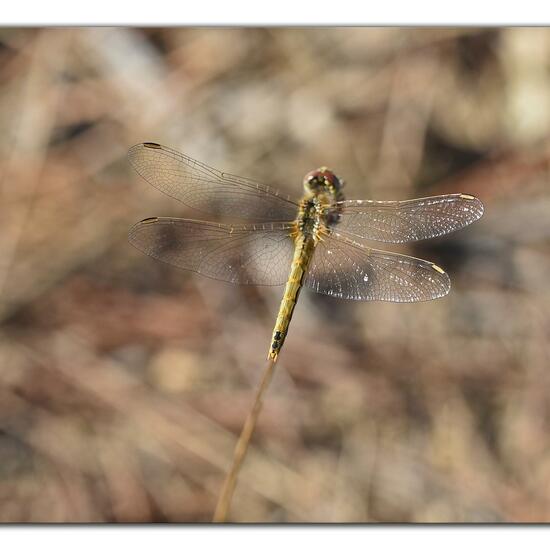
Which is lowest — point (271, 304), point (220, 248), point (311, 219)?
point (271, 304)

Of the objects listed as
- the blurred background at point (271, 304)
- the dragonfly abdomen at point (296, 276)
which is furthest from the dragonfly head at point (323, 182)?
the blurred background at point (271, 304)

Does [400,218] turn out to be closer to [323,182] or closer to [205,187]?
[323,182]

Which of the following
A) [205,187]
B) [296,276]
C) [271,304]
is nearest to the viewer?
[296,276]

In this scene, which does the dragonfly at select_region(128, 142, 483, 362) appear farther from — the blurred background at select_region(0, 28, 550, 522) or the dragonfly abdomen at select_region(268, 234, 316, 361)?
the blurred background at select_region(0, 28, 550, 522)

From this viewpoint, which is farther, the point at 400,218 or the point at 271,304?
the point at 271,304

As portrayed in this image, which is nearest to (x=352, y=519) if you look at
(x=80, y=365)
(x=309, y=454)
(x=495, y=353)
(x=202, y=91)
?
(x=309, y=454)

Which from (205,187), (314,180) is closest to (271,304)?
(205,187)

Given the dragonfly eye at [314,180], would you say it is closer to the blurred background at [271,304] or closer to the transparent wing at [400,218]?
the transparent wing at [400,218]

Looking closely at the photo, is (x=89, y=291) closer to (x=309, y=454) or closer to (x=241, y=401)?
(x=241, y=401)

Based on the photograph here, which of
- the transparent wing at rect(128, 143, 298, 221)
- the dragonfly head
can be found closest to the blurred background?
the transparent wing at rect(128, 143, 298, 221)

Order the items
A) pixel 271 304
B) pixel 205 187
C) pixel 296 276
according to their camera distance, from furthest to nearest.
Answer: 1. pixel 271 304
2. pixel 205 187
3. pixel 296 276
